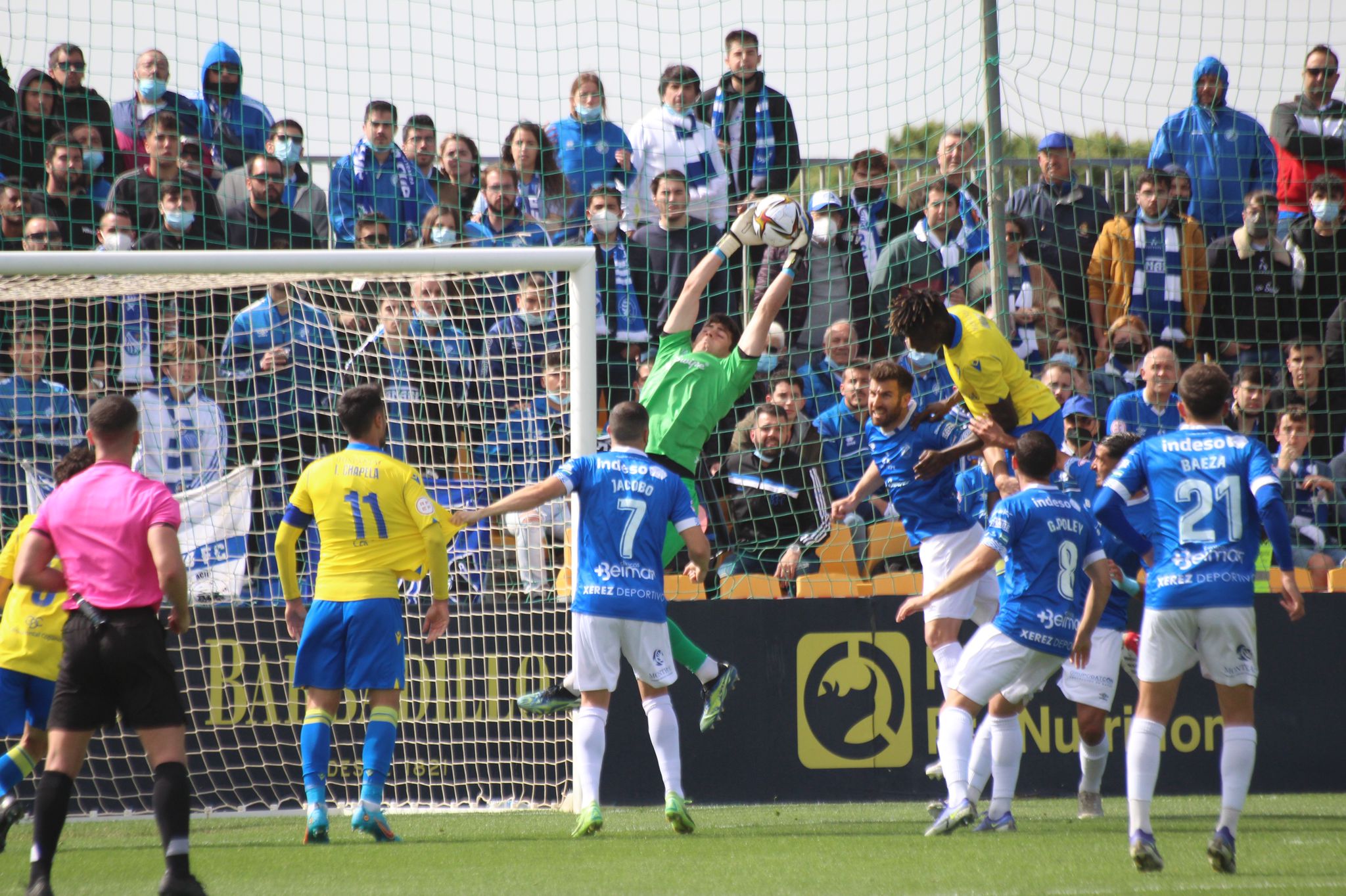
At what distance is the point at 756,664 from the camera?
844 centimetres

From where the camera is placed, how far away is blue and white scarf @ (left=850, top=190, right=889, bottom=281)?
9.70m

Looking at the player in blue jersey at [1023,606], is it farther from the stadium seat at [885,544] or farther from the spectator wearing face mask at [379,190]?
the spectator wearing face mask at [379,190]

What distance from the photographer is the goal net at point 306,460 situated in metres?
8.31

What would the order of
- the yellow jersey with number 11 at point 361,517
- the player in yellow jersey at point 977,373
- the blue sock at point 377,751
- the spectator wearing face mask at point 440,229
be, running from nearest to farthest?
the blue sock at point 377,751, the yellow jersey with number 11 at point 361,517, the player in yellow jersey at point 977,373, the spectator wearing face mask at point 440,229

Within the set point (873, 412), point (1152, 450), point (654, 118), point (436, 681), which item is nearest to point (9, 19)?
point (654, 118)

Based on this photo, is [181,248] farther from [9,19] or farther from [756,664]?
[756,664]

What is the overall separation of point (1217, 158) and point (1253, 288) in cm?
98

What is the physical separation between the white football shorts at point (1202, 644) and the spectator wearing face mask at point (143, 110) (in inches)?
299

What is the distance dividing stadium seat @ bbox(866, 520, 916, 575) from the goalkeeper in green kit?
1.84 metres

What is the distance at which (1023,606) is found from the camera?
627cm

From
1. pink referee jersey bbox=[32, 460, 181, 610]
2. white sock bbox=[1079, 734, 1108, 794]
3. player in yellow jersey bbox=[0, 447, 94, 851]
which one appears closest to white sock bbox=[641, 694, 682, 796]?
A: white sock bbox=[1079, 734, 1108, 794]

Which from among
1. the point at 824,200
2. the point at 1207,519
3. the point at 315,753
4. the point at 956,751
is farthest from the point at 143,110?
the point at 1207,519

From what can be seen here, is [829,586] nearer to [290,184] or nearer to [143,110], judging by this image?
[290,184]

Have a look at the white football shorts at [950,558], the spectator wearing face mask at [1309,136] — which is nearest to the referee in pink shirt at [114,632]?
the white football shorts at [950,558]
